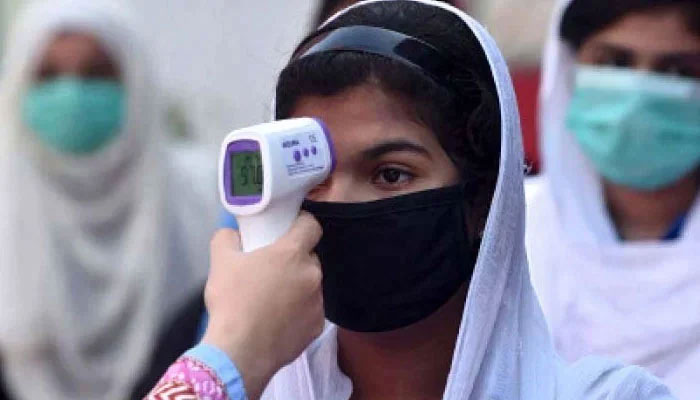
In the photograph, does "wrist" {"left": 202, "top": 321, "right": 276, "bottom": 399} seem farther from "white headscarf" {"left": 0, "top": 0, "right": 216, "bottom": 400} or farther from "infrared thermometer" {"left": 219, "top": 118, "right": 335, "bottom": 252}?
"white headscarf" {"left": 0, "top": 0, "right": 216, "bottom": 400}

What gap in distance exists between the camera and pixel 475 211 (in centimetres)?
233

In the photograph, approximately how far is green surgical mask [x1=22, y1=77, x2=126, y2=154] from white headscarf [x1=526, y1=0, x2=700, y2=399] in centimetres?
198

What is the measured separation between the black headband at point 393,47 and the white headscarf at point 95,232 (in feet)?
11.1

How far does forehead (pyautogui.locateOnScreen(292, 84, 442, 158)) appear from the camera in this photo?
2209mm

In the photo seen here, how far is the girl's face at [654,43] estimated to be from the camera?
375cm

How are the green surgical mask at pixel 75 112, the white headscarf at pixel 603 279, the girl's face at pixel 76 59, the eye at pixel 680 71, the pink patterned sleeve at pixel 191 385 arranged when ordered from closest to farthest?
the pink patterned sleeve at pixel 191 385, the white headscarf at pixel 603 279, the eye at pixel 680 71, the green surgical mask at pixel 75 112, the girl's face at pixel 76 59

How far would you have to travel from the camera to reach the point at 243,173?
204 centimetres

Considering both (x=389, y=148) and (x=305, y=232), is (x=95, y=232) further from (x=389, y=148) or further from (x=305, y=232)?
(x=305, y=232)

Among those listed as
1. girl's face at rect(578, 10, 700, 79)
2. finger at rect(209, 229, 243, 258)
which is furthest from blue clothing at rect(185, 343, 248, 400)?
girl's face at rect(578, 10, 700, 79)

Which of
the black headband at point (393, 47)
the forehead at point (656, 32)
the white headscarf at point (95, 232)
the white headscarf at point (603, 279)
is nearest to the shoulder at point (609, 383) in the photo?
the black headband at point (393, 47)

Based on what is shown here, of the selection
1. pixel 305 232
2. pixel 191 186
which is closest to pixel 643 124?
pixel 305 232

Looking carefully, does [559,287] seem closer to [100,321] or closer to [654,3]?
[654,3]

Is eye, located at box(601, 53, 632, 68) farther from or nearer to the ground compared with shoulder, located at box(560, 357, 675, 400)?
farther from the ground

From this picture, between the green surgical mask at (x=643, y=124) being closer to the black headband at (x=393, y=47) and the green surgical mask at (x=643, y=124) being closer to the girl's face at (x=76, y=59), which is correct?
the black headband at (x=393, y=47)
